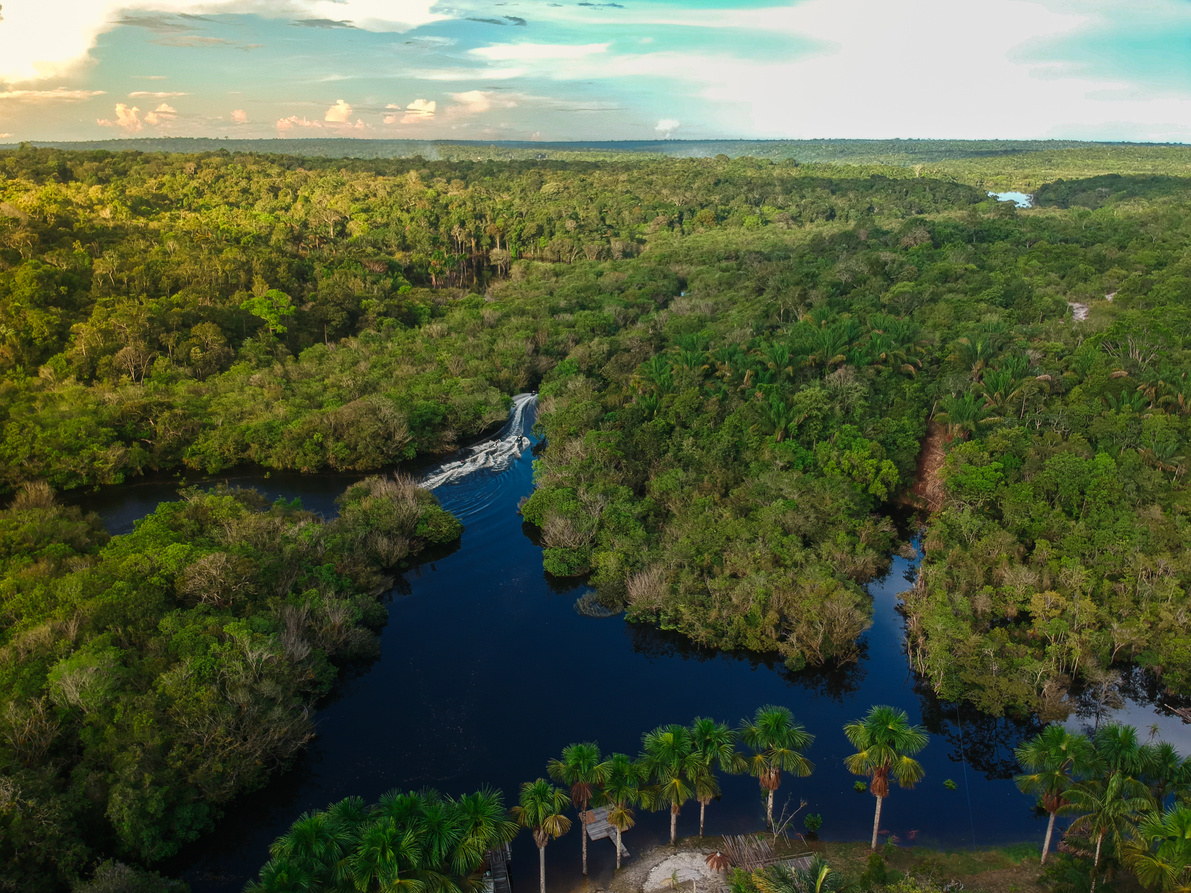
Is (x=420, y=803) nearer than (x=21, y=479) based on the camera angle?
Yes

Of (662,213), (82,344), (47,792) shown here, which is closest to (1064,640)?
(47,792)

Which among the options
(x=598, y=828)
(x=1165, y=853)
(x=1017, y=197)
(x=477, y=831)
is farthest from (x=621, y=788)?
(x=1017, y=197)

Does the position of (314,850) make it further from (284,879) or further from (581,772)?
(581,772)

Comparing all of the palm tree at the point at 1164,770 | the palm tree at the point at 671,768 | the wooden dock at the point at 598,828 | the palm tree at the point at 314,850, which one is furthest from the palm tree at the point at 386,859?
the palm tree at the point at 1164,770

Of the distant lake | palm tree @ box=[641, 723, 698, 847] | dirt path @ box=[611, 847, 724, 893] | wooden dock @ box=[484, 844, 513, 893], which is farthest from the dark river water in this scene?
the distant lake

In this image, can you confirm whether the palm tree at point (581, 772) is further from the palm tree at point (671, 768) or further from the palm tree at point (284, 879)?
the palm tree at point (284, 879)

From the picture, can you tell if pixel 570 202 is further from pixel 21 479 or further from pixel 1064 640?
pixel 1064 640

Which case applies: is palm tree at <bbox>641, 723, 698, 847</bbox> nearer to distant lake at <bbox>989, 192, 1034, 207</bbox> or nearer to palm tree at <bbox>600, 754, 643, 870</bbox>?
palm tree at <bbox>600, 754, 643, 870</bbox>
